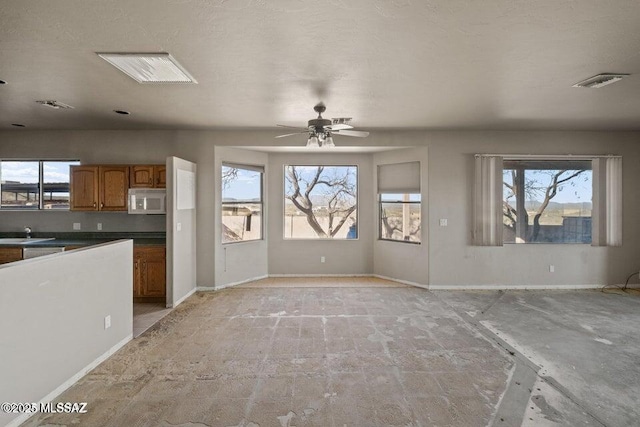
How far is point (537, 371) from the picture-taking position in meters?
2.85

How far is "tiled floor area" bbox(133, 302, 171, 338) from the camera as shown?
12.6ft

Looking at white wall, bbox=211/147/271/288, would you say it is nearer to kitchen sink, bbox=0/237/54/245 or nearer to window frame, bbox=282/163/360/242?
window frame, bbox=282/163/360/242

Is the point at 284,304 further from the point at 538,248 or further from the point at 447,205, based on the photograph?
the point at 538,248

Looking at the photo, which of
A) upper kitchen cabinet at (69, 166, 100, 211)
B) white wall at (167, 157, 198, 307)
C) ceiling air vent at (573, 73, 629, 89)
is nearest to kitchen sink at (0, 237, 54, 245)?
upper kitchen cabinet at (69, 166, 100, 211)

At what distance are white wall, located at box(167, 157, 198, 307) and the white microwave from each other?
0.37 metres

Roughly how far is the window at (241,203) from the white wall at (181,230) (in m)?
0.55

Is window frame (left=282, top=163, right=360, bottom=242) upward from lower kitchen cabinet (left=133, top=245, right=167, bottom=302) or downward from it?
upward

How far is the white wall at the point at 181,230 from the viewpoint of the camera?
4.56 metres

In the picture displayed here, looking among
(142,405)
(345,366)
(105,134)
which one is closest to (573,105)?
→ (345,366)

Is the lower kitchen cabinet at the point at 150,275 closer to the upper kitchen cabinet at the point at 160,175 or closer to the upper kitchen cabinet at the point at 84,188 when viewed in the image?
the upper kitchen cabinet at the point at 160,175

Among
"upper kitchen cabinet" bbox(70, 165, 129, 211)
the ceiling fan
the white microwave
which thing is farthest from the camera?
"upper kitchen cabinet" bbox(70, 165, 129, 211)

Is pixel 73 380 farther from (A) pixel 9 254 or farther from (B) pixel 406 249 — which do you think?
(B) pixel 406 249

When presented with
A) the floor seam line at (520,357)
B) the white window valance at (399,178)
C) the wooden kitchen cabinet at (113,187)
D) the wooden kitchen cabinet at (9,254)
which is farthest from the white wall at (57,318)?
the white window valance at (399,178)

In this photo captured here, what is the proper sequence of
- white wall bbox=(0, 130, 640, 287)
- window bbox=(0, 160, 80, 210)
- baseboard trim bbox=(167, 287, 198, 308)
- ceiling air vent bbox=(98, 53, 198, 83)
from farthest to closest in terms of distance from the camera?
white wall bbox=(0, 130, 640, 287)
window bbox=(0, 160, 80, 210)
baseboard trim bbox=(167, 287, 198, 308)
ceiling air vent bbox=(98, 53, 198, 83)
